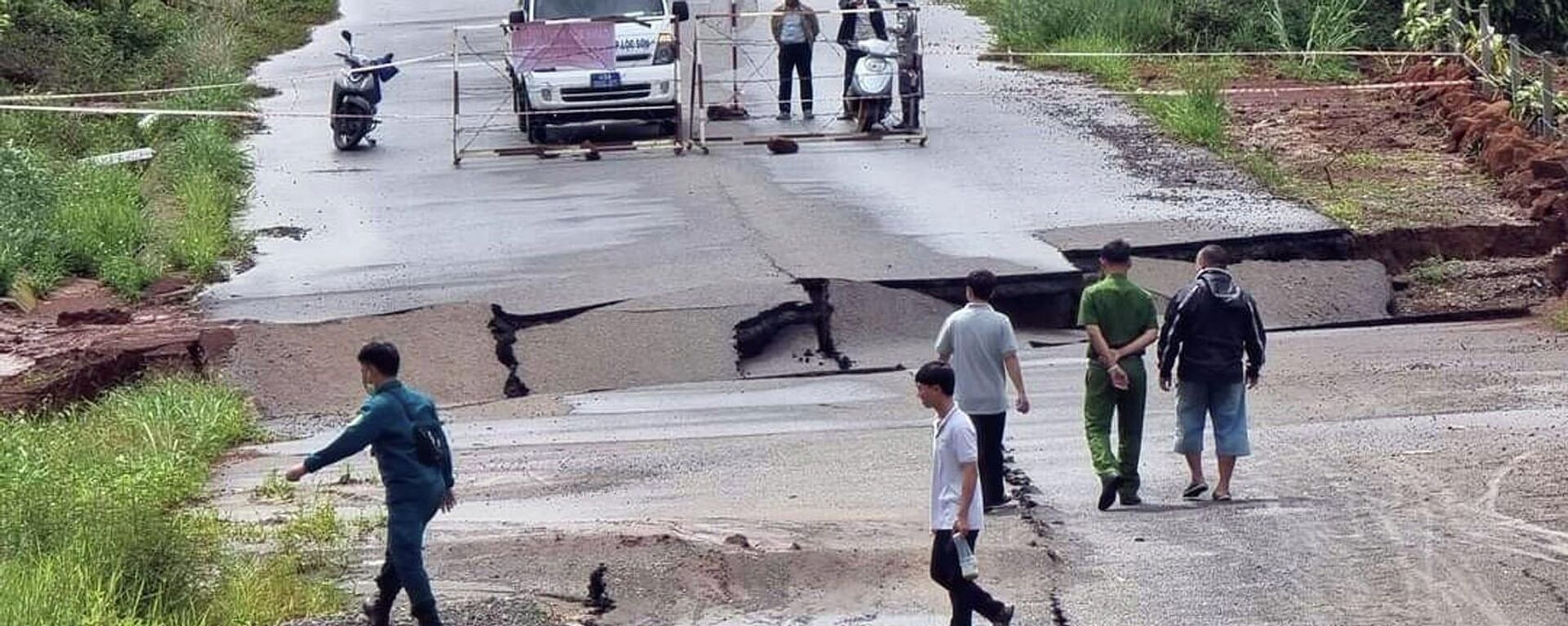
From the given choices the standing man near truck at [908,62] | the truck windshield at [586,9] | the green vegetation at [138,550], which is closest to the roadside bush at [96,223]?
the truck windshield at [586,9]

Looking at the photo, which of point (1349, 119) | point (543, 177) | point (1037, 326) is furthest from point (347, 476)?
point (1349, 119)

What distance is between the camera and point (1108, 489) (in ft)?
37.9

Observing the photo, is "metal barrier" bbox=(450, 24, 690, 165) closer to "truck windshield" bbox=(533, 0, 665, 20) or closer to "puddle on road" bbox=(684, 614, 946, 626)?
"truck windshield" bbox=(533, 0, 665, 20)

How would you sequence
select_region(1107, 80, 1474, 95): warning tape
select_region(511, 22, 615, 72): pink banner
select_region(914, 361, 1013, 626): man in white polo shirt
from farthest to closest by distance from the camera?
select_region(1107, 80, 1474, 95): warning tape → select_region(511, 22, 615, 72): pink banner → select_region(914, 361, 1013, 626): man in white polo shirt

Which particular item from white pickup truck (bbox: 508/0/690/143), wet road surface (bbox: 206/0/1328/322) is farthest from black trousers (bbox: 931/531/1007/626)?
white pickup truck (bbox: 508/0/690/143)

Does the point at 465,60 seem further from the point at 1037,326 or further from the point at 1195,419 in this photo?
the point at 1195,419

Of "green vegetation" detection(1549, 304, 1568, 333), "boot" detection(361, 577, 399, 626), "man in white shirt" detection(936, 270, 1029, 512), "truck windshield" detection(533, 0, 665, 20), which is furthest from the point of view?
"truck windshield" detection(533, 0, 665, 20)

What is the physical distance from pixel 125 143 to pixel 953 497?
64.7 feet

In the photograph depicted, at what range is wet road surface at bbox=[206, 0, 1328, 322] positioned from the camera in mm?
19125

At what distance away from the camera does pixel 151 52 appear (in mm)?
32500

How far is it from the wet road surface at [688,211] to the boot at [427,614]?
8817mm

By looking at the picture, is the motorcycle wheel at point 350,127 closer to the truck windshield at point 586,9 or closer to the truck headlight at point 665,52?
the truck windshield at point 586,9

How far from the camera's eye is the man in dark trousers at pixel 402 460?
30.8 ft

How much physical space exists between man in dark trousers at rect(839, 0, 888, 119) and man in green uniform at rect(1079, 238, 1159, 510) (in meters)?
13.9
